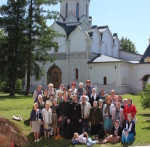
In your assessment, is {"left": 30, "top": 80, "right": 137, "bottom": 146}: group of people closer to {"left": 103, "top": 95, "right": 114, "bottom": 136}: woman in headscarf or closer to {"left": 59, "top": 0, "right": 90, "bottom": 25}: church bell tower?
{"left": 103, "top": 95, "right": 114, "bottom": 136}: woman in headscarf

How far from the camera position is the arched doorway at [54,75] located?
Result: 1491 inches

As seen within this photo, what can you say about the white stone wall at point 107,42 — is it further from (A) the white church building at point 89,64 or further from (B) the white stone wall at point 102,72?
(B) the white stone wall at point 102,72

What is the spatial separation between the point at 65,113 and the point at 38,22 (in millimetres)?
17948

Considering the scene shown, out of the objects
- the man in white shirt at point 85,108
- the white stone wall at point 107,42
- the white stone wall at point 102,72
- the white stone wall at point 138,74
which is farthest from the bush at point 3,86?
the man in white shirt at point 85,108

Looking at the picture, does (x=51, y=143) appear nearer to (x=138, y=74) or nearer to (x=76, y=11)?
(x=138, y=74)

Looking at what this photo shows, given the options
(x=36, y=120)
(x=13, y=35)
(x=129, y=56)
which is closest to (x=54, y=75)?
(x=13, y=35)

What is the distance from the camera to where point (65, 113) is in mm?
12766

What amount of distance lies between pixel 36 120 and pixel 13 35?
1655cm

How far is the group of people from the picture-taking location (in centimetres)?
1239

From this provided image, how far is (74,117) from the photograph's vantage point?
12.7 meters

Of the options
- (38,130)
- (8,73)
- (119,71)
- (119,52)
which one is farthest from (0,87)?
(38,130)

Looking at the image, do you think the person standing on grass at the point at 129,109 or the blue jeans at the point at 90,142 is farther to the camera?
the person standing on grass at the point at 129,109

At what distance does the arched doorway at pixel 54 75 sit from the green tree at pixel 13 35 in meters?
9.65

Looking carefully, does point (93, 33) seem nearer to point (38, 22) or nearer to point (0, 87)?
point (38, 22)
